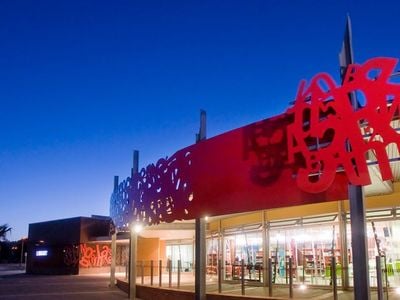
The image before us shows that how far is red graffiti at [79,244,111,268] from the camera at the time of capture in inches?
1702

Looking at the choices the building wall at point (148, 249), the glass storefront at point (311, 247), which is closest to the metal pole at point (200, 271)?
the glass storefront at point (311, 247)

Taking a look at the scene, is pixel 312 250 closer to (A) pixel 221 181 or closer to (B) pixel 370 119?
(A) pixel 221 181

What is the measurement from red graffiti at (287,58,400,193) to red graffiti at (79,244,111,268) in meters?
35.3

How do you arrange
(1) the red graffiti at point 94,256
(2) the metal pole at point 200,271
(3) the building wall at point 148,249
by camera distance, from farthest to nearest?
(1) the red graffiti at point 94,256 → (3) the building wall at point 148,249 → (2) the metal pole at point 200,271

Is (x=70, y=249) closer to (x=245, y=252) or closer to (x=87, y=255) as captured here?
(x=87, y=255)

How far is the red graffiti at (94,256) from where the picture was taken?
43237mm

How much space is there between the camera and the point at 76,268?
4259 cm

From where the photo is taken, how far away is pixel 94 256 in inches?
1740

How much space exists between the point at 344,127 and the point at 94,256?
3786cm

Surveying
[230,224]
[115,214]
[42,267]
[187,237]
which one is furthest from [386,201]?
[42,267]

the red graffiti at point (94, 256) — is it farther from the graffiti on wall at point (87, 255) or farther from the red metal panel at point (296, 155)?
the red metal panel at point (296, 155)

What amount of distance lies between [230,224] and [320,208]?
6.66m

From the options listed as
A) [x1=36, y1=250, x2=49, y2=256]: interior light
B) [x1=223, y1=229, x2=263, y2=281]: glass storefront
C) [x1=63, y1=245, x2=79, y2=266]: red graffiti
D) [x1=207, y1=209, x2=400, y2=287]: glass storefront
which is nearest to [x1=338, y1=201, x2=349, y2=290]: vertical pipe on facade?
[x1=207, y1=209, x2=400, y2=287]: glass storefront

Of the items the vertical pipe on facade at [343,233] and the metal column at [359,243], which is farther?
the vertical pipe on facade at [343,233]
